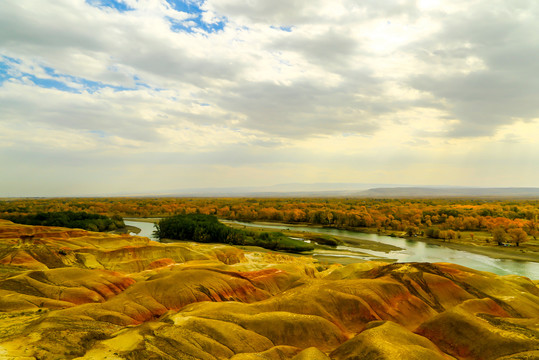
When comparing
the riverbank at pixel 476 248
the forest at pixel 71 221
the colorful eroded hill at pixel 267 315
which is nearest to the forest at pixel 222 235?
the riverbank at pixel 476 248

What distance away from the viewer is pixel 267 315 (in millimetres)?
14422

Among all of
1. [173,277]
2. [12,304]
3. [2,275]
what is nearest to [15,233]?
[2,275]

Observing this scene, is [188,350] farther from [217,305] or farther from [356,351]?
[356,351]

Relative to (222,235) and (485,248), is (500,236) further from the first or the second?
(222,235)

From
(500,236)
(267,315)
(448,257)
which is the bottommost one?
(448,257)

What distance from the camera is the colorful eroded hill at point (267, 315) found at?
11234 millimetres

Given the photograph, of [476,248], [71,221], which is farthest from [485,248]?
[71,221]

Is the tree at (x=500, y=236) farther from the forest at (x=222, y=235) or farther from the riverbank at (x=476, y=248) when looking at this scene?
the forest at (x=222, y=235)

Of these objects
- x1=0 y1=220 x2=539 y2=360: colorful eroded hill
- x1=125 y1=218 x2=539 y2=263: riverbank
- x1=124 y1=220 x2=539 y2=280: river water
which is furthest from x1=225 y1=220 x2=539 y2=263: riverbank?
x1=0 y1=220 x2=539 y2=360: colorful eroded hill

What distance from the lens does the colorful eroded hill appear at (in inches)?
442

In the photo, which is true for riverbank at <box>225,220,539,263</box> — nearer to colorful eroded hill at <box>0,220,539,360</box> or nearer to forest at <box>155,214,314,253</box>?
forest at <box>155,214,314,253</box>

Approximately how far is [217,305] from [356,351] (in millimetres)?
7763

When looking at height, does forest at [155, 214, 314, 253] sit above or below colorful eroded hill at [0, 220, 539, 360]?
below

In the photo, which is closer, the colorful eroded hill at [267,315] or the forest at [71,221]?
the colorful eroded hill at [267,315]
